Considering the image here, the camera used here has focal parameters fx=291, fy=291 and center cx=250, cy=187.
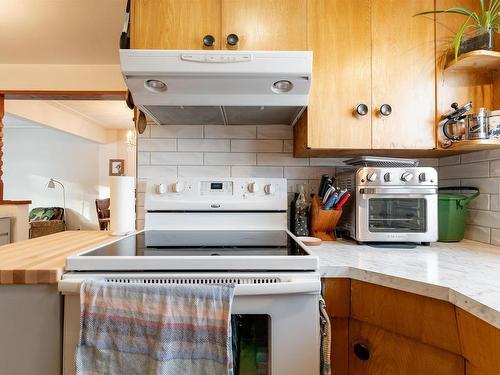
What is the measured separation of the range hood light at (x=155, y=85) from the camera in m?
1.16

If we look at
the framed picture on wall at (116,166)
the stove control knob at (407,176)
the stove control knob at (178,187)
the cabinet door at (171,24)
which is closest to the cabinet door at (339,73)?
the stove control knob at (407,176)

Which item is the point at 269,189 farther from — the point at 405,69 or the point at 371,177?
the point at 405,69

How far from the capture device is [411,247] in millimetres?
1268

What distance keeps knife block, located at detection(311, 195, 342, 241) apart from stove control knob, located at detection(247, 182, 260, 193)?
11.5 inches

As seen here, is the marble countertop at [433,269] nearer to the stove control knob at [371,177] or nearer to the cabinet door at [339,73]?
the stove control knob at [371,177]

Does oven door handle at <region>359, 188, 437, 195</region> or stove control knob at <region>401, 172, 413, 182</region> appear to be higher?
stove control knob at <region>401, 172, 413, 182</region>

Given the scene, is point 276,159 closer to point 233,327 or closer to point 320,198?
point 320,198

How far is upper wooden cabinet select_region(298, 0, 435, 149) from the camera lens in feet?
4.11

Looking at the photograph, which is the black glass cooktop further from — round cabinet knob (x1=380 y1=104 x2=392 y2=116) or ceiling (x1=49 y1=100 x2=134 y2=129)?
ceiling (x1=49 y1=100 x2=134 y2=129)

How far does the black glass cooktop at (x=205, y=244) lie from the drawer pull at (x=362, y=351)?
339mm

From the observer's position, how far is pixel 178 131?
158cm

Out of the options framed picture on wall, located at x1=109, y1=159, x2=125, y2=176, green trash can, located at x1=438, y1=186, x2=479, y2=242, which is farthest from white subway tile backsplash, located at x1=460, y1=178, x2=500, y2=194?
framed picture on wall, located at x1=109, y1=159, x2=125, y2=176

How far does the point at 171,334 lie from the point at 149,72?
893 mm

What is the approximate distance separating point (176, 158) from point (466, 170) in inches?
57.8
